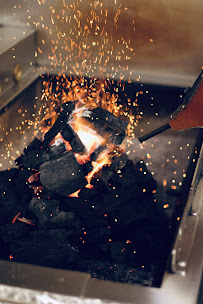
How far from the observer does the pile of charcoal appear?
62.7 inches

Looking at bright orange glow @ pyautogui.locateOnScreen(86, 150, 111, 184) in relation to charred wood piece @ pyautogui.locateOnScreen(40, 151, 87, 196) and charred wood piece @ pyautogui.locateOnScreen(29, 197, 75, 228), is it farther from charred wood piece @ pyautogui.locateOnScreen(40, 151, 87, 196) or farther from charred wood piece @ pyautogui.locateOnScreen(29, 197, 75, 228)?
charred wood piece @ pyautogui.locateOnScreen(29, 197, 75, 228)

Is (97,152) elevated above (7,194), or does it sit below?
above

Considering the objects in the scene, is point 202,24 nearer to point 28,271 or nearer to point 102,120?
point 102,120

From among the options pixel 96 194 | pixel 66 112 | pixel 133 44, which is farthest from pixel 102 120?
pixel 133 44

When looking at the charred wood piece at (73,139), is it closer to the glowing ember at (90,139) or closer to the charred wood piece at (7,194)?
the glowing ember at (90,139)

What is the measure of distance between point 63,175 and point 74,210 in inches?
6.1

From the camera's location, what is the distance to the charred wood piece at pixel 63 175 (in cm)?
173

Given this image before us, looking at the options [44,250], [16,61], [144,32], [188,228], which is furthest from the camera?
[144,32]

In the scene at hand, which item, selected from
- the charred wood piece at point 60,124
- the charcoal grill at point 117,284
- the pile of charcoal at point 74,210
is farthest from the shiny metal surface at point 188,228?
the charred wood piece at point 60,124

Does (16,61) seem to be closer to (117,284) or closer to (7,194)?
(7,194)

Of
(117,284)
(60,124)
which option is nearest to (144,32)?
(60,124)

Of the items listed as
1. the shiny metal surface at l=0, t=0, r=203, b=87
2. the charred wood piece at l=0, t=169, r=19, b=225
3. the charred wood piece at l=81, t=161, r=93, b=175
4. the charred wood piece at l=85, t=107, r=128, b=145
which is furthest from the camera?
the shiny metal surface at l=0, t=0, r=203, b=87

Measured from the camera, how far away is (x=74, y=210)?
1.70 metres

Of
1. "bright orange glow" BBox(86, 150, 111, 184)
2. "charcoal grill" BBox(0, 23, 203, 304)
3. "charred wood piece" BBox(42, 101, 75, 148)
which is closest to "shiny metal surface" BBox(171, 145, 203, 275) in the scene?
"charcoal grill" BBox(0, 23, 203, 304)
